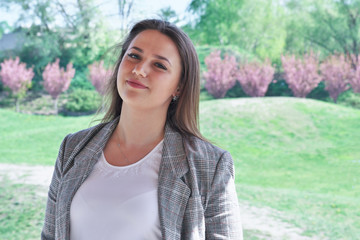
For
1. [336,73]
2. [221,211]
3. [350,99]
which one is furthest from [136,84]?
[350,99]

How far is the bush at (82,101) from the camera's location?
4852 millimetres

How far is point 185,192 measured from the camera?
3.67ft

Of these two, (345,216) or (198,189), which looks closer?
(198,189)

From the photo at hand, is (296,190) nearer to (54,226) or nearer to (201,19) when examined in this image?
(201,19)

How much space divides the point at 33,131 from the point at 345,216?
3.29 metres

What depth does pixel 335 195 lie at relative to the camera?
12.0ft

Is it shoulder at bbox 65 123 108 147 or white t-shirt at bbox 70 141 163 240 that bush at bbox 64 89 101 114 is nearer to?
shoulder at bbox 65 123 108 147

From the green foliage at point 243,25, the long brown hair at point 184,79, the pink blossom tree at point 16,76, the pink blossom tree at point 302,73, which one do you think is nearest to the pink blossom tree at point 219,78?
the green foliage at point 243,25

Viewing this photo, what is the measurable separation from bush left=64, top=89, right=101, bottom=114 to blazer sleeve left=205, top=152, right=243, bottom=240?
3.89m

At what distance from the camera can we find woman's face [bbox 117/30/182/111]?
1171 mm

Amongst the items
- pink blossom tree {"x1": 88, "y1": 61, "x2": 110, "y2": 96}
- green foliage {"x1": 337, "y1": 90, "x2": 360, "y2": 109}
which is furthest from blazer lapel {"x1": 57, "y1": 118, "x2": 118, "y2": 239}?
pink blossom tree {"x1": 88, "y1": 61, "x2": 110, "y2": 96}

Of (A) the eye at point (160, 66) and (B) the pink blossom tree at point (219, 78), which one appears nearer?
(A) the eye at point (160, 66)

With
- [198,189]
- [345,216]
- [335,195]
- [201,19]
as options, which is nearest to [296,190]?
[335,195]

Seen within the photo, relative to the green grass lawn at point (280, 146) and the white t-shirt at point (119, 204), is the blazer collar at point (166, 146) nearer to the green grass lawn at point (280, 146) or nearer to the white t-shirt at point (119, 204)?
the white t-shirt at point (119, 204)
